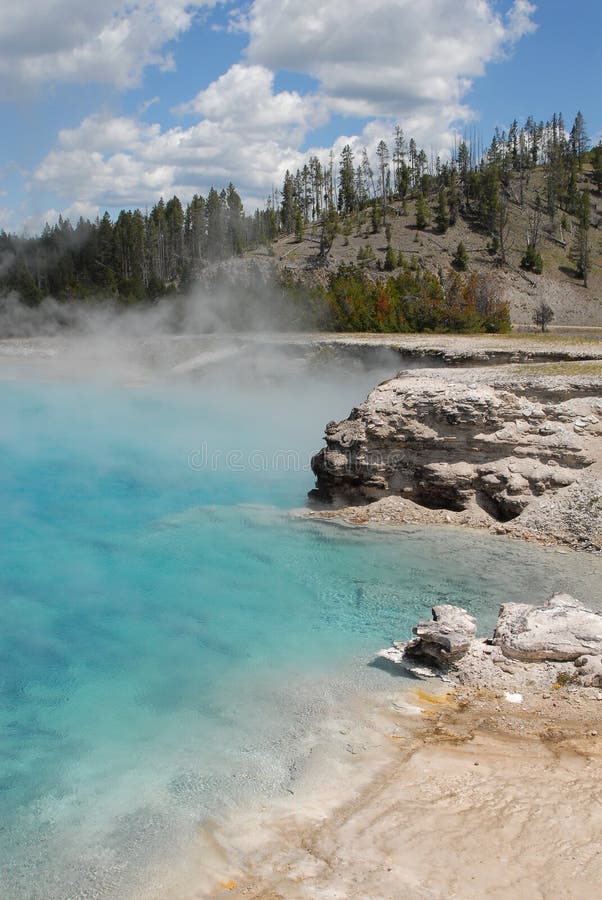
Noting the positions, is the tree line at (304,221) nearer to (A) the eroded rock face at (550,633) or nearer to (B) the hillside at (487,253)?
(B) the hillside at (487,253)

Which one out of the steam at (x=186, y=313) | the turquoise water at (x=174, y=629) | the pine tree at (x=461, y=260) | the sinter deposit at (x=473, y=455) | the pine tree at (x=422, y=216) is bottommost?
the turquoise water at (x=174, y=629)

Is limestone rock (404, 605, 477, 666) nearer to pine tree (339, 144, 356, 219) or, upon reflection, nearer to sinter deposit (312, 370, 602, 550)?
sinter deposit (312, 370, 602, 550)

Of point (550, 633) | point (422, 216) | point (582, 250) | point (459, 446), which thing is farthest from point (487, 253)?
point (550, 633)

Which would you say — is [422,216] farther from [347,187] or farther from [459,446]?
[459,446]

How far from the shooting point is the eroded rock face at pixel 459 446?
16203 millimetres

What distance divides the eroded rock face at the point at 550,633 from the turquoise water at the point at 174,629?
1.41 meters

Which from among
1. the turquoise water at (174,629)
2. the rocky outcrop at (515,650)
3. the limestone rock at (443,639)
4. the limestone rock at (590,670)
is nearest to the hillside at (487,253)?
the turquoise water at (174,629)

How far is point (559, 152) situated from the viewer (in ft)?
318

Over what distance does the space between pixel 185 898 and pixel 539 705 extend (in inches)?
184

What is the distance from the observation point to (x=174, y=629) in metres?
12.1

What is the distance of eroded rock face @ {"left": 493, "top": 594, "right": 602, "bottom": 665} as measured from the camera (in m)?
9.89

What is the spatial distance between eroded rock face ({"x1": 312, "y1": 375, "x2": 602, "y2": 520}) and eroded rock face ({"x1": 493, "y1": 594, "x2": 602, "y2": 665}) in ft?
18.7

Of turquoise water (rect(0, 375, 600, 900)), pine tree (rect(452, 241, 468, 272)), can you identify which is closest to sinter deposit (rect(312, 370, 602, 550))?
turquoise water (rect(0, 375, 600, 900))

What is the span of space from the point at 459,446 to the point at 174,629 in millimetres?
7779
